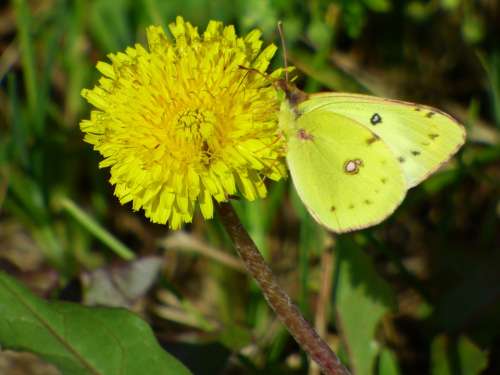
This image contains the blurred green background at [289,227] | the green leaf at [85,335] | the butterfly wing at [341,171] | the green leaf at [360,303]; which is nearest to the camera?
the green leaf at [85,335]

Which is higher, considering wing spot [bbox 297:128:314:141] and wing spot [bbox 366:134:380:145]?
wing spot [bbox 297:128:314:141]

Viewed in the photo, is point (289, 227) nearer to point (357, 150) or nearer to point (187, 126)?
point (357, 150)

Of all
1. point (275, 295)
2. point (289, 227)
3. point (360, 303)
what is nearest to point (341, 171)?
point (275, 295)

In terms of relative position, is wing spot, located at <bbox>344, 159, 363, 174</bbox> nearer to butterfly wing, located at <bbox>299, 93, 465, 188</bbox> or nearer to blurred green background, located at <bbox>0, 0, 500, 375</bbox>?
butterfly wing, located at <bbox>299, 93, 465, 188</bbox>

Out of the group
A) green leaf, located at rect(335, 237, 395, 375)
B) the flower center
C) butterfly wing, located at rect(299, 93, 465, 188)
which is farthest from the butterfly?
green leaf, located at rect(335, 237, 395, 375)

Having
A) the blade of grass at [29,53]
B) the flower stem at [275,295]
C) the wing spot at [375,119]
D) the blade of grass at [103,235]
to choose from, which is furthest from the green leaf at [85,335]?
the blade of grass at [29,53]

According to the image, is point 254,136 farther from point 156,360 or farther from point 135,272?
point 135,272

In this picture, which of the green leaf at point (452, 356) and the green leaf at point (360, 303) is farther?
the green leaf at point (360, 303)

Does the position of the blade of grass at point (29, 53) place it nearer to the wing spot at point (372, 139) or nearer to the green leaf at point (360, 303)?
the green leaf at point (360, 303)
